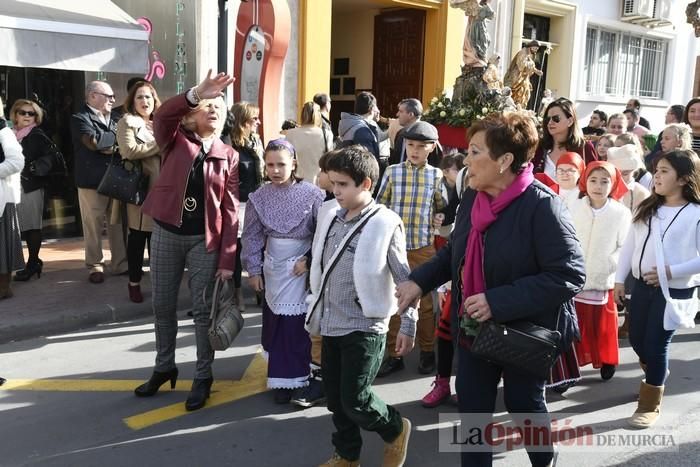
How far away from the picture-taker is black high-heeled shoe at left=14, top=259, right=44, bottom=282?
6656 millimetres

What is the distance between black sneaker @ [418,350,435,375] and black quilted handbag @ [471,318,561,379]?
7.64ft

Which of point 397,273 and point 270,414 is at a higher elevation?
point 397,273

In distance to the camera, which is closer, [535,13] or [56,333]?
[56,333]

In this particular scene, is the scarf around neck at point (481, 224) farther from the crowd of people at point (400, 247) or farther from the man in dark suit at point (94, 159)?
the man in dark suit at point (94, 159)

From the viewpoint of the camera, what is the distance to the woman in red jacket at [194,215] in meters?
3.95

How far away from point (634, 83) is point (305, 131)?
13570 mm

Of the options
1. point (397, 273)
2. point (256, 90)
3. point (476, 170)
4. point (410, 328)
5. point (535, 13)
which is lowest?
point (410, 328)

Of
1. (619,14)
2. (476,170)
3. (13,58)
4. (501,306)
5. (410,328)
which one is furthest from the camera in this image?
(619,14)

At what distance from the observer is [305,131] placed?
283 inches

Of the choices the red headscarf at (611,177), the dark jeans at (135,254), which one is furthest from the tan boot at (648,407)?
the dark jeans at (135,254)

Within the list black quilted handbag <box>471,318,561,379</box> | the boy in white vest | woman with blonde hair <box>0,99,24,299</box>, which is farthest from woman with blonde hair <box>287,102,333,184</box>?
black quilted handbag <box>471,318,561,379</box>

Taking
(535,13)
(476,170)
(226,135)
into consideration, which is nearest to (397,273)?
(476,170)

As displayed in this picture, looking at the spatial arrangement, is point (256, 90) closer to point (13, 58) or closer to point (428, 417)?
point (13, 58)

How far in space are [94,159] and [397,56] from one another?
8.31 m
